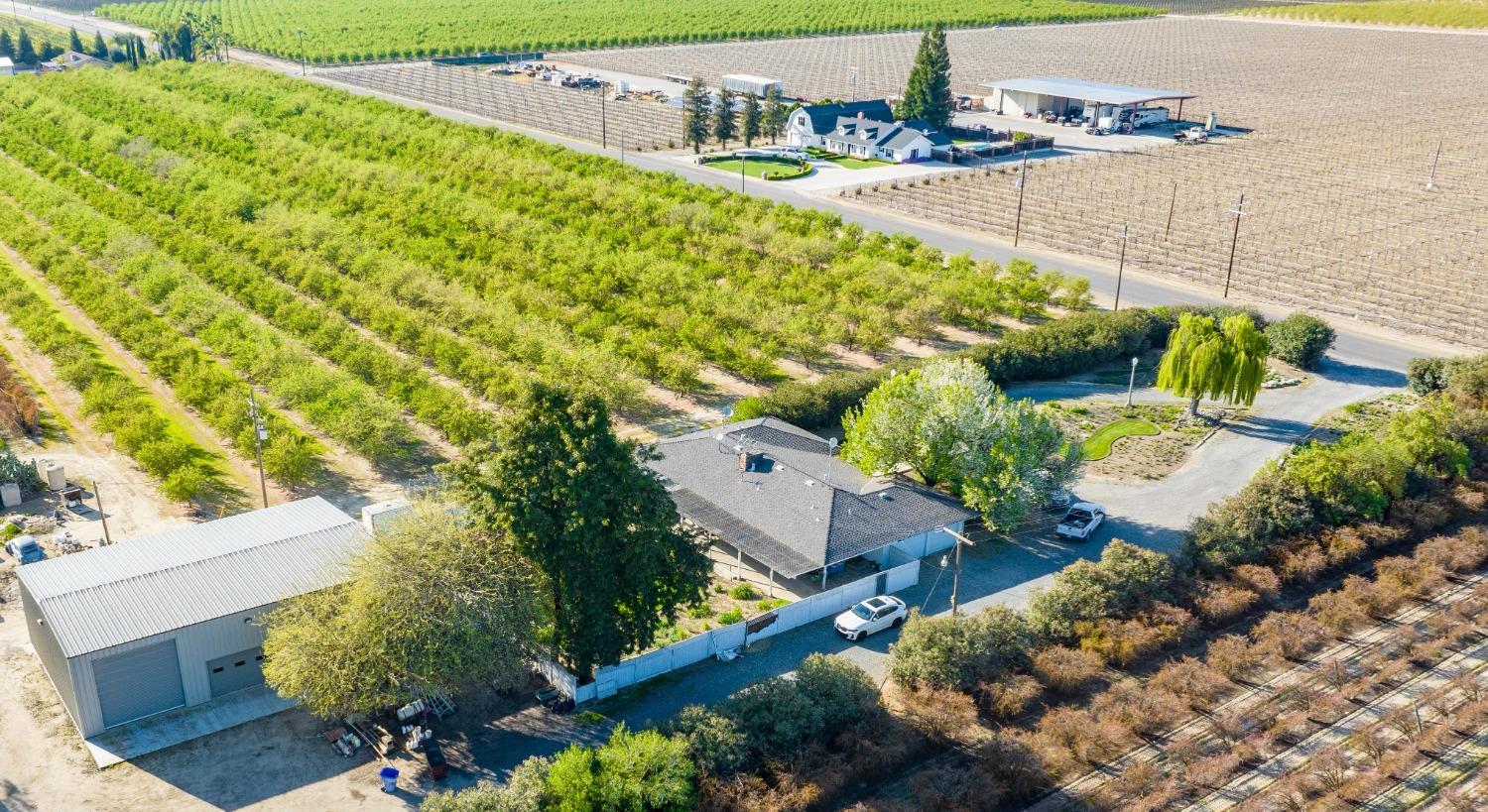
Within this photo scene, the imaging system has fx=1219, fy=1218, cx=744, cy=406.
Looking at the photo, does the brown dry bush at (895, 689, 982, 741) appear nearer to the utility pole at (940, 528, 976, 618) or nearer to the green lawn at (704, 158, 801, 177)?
the utility pole at (940, 528, 976, 618)

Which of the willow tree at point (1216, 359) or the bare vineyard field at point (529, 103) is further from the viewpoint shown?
the bare vineyard field at point (529, 103)

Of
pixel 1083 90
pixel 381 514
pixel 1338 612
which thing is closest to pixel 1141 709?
pixel 1338 612

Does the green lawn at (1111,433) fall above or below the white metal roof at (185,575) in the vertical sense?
below

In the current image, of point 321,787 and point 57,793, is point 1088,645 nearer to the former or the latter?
point 321,787

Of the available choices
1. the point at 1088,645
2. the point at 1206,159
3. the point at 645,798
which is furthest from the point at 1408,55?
the point at 645,798

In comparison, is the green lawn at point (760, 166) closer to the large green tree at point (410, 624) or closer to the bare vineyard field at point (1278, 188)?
the bare vineyard field at point (1278, 188)

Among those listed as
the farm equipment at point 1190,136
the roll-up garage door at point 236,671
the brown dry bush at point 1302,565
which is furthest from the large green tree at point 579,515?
the farm equipment at point 1190,136

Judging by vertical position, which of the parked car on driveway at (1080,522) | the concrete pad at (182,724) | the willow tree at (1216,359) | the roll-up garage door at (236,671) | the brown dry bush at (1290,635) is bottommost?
the concrete pad at (182,724)
